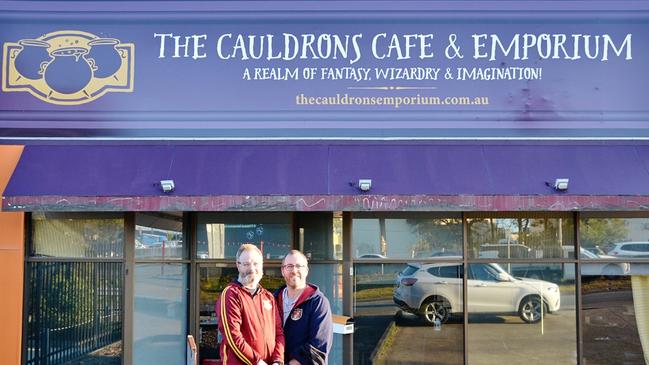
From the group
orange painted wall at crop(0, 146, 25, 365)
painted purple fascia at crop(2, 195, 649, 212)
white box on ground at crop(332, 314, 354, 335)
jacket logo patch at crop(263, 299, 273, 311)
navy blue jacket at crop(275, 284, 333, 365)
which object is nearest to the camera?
jacket logo patch at crop(263, 299, 273, 311)

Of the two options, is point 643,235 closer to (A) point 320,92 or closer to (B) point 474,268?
(B) point 474,268

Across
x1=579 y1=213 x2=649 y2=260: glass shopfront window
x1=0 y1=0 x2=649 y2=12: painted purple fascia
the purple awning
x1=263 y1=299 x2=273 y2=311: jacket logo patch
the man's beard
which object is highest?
x1=0 y1=0 x2=649 y2=12: painted purple fascia

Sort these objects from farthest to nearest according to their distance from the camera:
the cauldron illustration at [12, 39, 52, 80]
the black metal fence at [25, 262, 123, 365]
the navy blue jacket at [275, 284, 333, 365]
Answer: the cauldron illustration at [12, 39, 52, 80], the black metal fence at [25, 262, 123, 365], the navy blue jacket at [275, 284, 333, 365]

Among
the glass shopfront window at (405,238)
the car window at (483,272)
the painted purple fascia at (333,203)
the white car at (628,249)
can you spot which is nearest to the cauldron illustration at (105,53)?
the painted purple fascia at (333,203)

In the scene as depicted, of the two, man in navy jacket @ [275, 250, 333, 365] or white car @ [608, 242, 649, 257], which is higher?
white car @ [608, 242, 649, 257]

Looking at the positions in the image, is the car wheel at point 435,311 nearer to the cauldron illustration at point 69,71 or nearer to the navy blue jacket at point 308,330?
the navy blue jacket at point 308,330

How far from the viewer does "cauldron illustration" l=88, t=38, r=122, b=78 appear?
7.66 m

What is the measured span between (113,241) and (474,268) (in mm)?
4154

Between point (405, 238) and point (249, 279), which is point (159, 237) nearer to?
point (405, 238)

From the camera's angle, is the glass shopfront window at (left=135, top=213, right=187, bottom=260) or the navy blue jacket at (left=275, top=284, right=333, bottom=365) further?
the glass shopfront window at (left=135, top=213, right=187, bottom=260)

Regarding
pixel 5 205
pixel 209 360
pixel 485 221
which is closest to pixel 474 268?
pixel 485 221

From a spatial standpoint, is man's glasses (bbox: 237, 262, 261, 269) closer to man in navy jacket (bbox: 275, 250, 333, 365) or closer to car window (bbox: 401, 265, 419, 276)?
man in navy jacket (bbox: 275, 250, 333, 365)

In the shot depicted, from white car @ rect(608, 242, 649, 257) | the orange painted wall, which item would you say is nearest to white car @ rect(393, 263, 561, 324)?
white car @ rect(608, 242, 649, 257)

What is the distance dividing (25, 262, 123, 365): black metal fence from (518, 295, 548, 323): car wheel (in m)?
4.63
